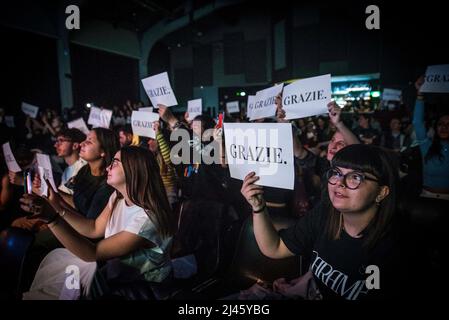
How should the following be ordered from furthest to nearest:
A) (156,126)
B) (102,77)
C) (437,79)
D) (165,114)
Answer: (102,77)
(156,126)
(165,114)
(437,79)

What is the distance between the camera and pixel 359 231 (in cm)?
168

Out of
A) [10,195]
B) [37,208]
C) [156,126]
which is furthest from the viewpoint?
[156,126]

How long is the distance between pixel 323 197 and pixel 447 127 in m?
2.08

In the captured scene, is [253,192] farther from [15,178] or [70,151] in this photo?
[70,151]

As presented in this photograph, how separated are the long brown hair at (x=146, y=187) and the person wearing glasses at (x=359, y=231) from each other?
2.14 ft

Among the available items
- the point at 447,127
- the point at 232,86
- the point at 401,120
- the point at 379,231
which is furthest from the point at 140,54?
the point at 379,231

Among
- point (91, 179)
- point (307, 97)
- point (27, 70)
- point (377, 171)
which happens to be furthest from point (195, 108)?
point (27, 70)

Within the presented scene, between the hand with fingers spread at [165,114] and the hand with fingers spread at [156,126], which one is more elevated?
the hand with fingers spread at [165,114]

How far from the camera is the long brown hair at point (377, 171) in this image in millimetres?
1604

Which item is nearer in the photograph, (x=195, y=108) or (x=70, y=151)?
(x=70, y=151)

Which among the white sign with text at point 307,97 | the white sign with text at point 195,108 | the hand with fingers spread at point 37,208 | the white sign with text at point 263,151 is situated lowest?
the hand with fingers spread at point 37,208

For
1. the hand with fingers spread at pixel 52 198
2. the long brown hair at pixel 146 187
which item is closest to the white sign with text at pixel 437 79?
the long brown hair at pixel 146 187

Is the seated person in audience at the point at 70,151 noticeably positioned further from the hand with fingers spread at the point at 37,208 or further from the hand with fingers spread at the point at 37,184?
the hand with fingers spread at the point at 37,208

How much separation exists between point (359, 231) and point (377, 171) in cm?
34
